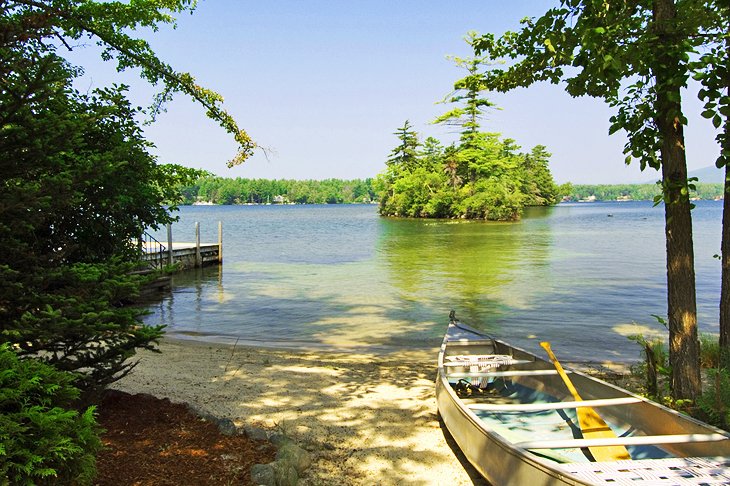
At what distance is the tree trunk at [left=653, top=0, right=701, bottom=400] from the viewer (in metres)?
4.92

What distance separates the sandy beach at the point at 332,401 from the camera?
198 inches

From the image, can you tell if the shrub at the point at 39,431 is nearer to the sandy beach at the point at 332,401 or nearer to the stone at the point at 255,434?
the stone at the point at 255,434

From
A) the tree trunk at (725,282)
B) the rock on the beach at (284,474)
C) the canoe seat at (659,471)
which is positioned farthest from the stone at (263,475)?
the tree trunk at (725,282)

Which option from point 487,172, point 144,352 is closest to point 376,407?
point 144,352

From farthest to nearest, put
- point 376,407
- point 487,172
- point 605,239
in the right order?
1. point 487,172
2. point 605,239
3. point 376,407

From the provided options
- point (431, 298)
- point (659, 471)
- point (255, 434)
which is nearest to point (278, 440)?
point (255, 434)

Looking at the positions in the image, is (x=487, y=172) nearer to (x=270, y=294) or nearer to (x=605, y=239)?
(x=605, y=239)

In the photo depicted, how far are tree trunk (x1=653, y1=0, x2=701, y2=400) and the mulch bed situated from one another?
14.2 ft

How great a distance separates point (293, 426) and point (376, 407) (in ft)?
4.12

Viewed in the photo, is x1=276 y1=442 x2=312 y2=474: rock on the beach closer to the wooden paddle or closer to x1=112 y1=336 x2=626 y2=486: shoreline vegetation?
x1=112 y1=336 x2=626 y2=486: shoreline vegetation

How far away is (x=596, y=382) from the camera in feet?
17.6

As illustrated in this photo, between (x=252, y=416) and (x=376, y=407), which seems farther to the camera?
(x=376, y=407)

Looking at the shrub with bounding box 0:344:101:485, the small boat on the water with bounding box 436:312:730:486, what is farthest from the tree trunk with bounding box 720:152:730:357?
the shrub with bounding box 0:344:101:485

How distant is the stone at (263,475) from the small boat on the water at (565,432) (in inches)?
67.9
